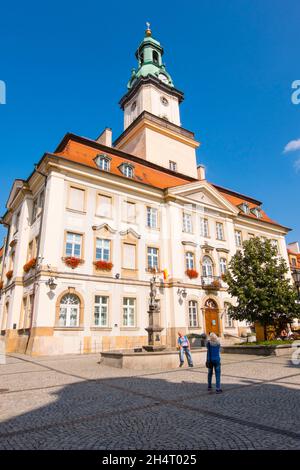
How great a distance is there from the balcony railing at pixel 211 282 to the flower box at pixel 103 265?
28.9 ft

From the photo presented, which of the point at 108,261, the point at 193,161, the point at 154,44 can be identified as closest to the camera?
the point at 108,261

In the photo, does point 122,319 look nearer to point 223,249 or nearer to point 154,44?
point 223,249

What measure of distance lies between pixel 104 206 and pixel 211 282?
1133 centimetres

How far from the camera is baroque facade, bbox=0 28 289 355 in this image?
19859 millimetres

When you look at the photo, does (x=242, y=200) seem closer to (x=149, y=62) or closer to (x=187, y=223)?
(x=187, y=223)

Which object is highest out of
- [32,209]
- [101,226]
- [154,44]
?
[154,44]

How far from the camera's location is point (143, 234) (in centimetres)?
2486

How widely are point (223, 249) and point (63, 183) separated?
15.7 m

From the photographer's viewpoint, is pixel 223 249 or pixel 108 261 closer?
pixel 108 261

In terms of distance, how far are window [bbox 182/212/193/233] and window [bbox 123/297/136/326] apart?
27.3 feet

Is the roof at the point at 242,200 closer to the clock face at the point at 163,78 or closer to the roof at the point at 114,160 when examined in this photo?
the roof at the point at 114,160

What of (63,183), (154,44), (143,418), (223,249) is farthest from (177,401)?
(154,44)

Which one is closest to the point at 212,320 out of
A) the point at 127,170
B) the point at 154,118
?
the point at 127,170

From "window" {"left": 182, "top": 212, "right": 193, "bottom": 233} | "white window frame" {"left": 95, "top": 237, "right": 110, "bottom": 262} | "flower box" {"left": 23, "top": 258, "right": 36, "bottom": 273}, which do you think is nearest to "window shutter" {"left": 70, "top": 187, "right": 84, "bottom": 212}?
"white window frame" {"left": 95, "top": 237, "right": 110, "bottom": 262}
